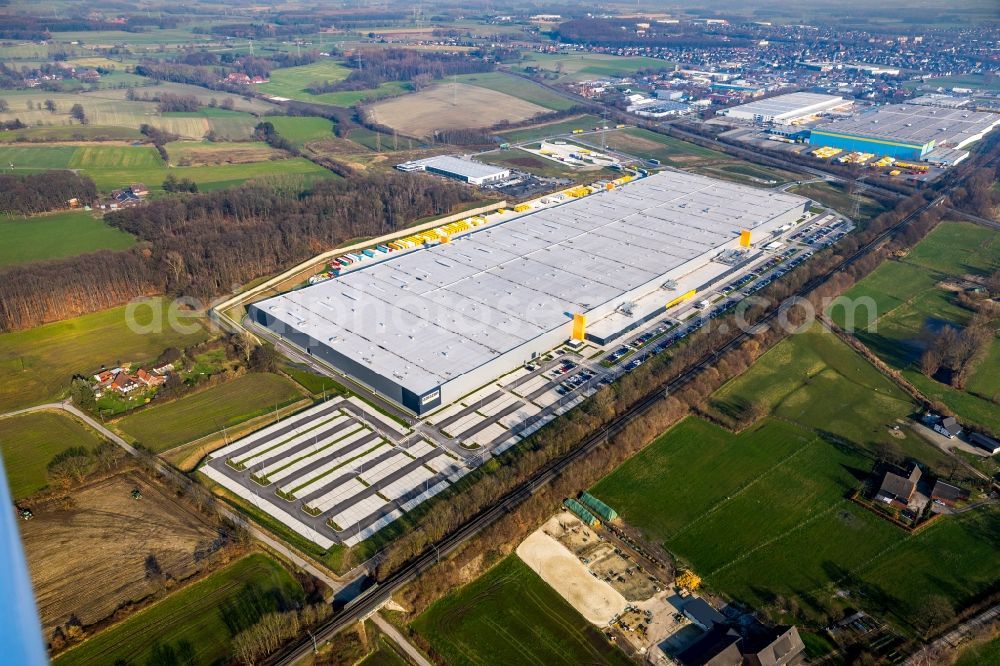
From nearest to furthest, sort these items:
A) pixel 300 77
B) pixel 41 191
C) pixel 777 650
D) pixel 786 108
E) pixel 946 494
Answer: pixel 777 650 < pixel 946 494 < pixel 41 191 < pixel 786 108 < pixel 300 77

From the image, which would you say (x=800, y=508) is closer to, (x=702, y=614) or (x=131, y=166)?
(x=702, y=614)

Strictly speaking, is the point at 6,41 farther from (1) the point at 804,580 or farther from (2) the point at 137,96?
(1) the point at 804,580

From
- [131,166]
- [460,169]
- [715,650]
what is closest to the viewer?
[715,650]

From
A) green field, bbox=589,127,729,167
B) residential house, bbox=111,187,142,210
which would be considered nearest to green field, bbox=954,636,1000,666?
green field, bbox=589,127,729,167

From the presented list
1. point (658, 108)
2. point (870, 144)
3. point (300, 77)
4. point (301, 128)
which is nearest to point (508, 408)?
point (870, 144)

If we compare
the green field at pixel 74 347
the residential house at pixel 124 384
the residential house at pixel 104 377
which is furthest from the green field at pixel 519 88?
the residential house at pixel 124 384

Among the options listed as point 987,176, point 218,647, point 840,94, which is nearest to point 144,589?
point 218,647

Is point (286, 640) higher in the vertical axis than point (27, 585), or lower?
lower

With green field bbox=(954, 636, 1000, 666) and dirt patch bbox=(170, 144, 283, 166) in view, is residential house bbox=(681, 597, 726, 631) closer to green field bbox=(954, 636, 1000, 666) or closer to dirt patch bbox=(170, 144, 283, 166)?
green field bbox=(954, 636, 1000, 666)
